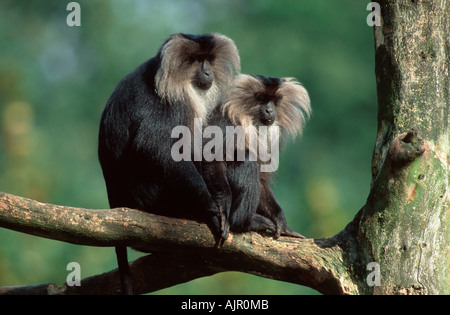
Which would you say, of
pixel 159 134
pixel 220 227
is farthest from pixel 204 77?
pixel 220 227

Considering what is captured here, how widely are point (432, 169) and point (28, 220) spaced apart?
256cm

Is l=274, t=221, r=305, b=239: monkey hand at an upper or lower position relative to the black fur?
lower

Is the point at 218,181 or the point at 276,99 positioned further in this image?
the point at 276,99

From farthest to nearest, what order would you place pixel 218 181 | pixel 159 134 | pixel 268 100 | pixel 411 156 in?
pixel 268 100 → pixel 218 181 → pixel 159 134 → pixel 411 156

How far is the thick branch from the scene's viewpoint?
4.08m

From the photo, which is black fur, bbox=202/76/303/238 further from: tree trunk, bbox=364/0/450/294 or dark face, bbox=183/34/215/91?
tree trunk, bbox=364/0/450/294

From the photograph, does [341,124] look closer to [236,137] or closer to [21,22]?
[21,22]

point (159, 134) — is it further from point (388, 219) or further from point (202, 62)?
point (388, 219)

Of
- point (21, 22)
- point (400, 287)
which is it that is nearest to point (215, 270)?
point (400, 287)

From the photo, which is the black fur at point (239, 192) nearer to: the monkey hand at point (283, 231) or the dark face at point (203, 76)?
the monkey hand at point (283, 231)

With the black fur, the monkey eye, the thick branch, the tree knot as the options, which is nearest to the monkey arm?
the black fur

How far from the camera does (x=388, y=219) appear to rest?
439 centimetres

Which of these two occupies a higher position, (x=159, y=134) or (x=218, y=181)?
(x=159, y=134)

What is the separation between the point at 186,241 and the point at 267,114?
135 cm
